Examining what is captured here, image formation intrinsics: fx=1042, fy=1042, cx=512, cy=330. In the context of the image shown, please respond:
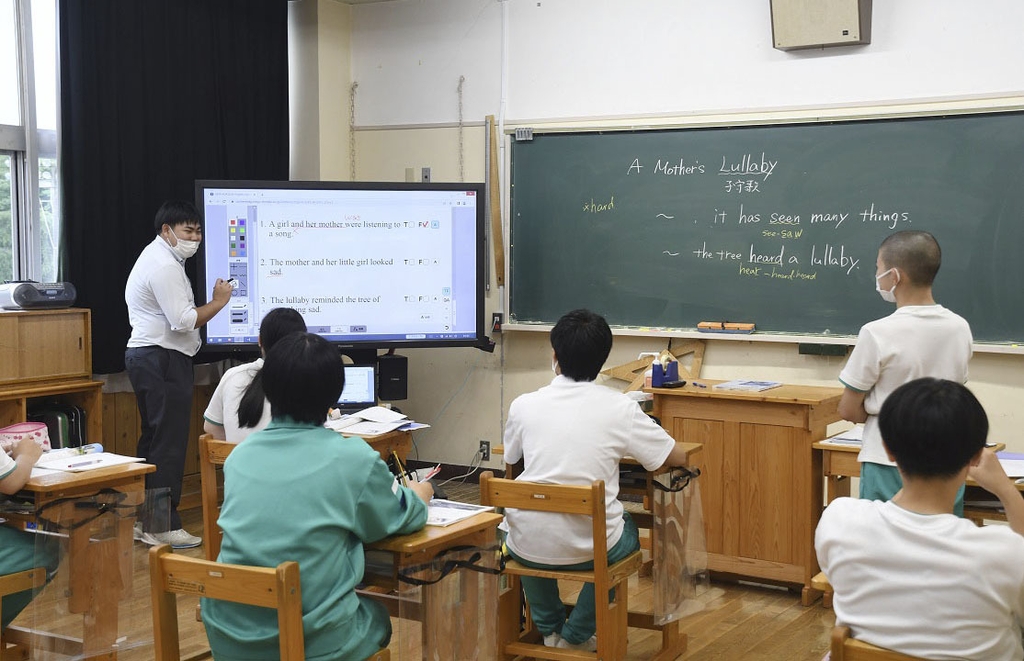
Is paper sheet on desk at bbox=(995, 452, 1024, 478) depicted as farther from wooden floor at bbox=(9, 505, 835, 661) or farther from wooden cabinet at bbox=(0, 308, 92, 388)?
wooden cabinet at bbox=(0, 308, 92, 388)

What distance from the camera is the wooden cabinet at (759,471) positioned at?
4.27m

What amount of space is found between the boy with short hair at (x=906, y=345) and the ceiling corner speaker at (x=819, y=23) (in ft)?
7.17

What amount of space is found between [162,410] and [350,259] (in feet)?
4.11

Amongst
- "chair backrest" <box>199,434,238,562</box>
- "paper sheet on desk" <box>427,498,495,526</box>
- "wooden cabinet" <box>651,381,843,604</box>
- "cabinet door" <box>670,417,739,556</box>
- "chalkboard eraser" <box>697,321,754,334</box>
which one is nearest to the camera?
"paper sheet on desk" <box>427,498,495,526</box>

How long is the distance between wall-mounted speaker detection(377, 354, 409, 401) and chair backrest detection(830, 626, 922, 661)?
4182mm

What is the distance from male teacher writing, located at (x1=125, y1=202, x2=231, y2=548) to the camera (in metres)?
5.10

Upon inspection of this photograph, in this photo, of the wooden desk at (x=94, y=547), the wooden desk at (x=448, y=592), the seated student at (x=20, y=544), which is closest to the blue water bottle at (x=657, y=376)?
the wooden desk at (x=448, y=592)

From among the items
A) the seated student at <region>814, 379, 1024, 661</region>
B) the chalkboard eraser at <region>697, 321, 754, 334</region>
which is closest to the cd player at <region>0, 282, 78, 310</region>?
the chalkboard eraser at <region>697, 321, 754, 334</region>

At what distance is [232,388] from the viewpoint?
387 centimetres

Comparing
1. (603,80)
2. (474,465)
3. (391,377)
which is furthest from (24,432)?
(603,80)

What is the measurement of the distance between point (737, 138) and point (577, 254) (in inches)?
43.6

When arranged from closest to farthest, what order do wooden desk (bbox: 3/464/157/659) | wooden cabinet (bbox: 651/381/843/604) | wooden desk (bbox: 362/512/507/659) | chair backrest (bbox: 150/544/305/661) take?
chair backrest (bbox: 150/544/305/661), wooden desk (bbox: 362/512/507/659), wooden desk (bbox: 3/464/157/659), wooden cabinet (bbox: 651/381/843/604)

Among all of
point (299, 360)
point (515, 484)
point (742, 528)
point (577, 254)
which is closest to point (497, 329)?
point (577, 254)

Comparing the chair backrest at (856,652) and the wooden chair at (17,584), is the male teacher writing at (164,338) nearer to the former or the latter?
the wooden chair at (17,584)
